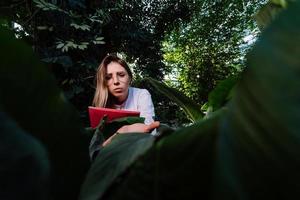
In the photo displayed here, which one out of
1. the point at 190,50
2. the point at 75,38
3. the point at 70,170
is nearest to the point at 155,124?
the point at 70,170

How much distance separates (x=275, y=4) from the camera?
0.70 metres

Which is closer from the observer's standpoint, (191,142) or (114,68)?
(191,142)

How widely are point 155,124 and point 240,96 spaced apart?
0.33m

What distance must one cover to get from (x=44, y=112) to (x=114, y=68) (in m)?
2.37

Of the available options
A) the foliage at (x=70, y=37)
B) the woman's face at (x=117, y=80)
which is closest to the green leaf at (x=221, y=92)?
the woman's face at (x=117, y=80)

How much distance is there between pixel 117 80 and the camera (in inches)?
97.6

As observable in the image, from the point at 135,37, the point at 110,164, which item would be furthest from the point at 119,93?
the point at 135,37

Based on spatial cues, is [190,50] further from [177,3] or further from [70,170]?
[70,170]

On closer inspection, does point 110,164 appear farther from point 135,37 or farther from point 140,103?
point 135,37

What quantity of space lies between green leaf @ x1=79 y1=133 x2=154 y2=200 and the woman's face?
2085 mm

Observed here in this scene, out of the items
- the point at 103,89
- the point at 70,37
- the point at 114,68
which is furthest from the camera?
the point at 70,37

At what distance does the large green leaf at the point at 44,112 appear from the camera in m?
0.23

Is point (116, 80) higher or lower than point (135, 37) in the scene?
lower

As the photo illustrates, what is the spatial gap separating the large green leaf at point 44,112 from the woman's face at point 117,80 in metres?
2.12
